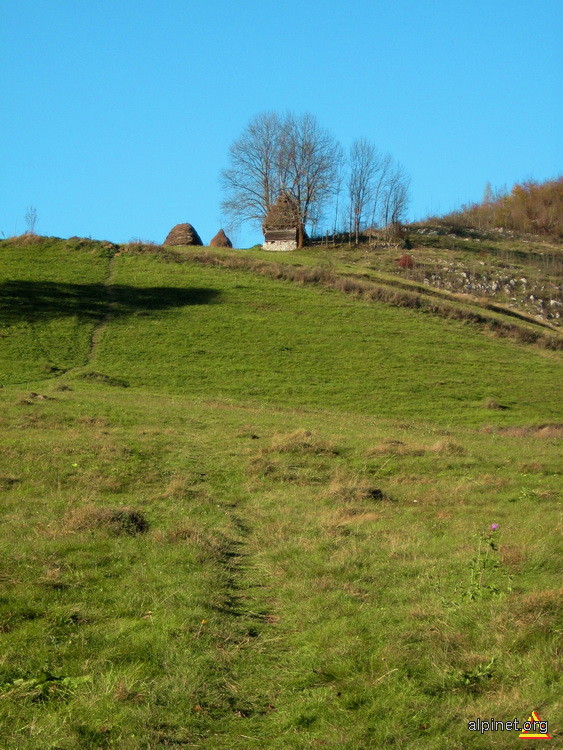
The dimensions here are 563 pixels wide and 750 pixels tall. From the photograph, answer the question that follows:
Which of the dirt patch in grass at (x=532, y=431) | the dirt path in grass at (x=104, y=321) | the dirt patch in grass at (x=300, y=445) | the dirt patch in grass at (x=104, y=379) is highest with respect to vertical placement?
the dirt path in grass at (x=104, y=321)

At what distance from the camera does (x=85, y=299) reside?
47.9 meters

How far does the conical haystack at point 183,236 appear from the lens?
259 ft

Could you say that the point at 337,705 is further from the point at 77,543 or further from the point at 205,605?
the point at 77,543

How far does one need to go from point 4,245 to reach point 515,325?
4048cm

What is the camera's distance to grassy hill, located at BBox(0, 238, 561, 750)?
231 inches

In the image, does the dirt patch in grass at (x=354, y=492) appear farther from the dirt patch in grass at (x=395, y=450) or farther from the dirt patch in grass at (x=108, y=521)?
the dirt patch in grass at (x=108, y=521)

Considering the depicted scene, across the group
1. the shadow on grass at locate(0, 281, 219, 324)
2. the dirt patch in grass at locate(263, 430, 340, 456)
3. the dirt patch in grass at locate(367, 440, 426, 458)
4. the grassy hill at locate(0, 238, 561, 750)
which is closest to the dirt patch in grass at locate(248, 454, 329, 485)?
the grassy hill at locate(0, 238, 561, 750)

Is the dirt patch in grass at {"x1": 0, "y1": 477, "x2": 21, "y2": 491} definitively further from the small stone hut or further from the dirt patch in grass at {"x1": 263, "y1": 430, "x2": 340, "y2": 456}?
the small stone hut

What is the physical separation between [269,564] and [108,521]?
282 centimetres

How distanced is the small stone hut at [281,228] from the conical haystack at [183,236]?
775 cm

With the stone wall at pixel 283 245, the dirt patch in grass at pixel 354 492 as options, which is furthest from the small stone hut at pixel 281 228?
→ the dirt patch in grass at pixel 354 492

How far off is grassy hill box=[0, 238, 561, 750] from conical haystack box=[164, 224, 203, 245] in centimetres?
4663

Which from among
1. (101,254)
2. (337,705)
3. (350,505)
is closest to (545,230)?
(101,254)

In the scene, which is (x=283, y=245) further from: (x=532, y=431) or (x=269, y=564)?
(x=269, y=564)
